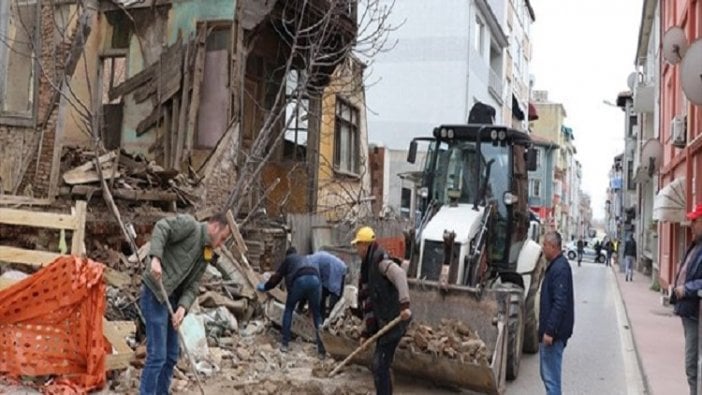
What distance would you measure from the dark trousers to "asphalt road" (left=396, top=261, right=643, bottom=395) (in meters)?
0.86

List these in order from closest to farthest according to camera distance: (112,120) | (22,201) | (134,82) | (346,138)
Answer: (22,201), (134,82), (112,120), (346,138)

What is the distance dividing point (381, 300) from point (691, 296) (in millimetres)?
2936

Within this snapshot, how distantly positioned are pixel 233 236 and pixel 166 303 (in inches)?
222

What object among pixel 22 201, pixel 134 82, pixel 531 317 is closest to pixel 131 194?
pixel 22 201

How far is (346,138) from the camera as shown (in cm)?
1956

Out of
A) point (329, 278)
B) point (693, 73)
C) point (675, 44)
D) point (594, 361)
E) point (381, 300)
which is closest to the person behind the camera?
point (381, 300)

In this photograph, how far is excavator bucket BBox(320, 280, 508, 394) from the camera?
729cm

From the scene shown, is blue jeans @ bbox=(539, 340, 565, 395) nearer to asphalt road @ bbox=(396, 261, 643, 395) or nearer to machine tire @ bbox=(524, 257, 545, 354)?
asphalt road @ bbox=(396, 261, 643, 395)

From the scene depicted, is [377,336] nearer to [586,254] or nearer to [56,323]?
[56,323]

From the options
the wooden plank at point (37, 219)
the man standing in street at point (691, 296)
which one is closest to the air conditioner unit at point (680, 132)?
the man standing in street at point (691, 296)

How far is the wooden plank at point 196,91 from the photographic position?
13.2 m

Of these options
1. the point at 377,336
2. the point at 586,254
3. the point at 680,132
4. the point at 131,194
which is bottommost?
the point at 586,254

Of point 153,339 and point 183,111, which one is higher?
point 183,111

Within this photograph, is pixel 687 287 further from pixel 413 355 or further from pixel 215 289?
pixel 215 289
